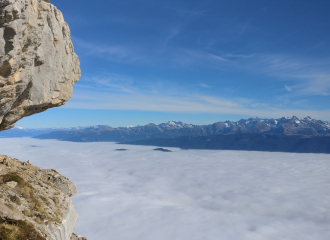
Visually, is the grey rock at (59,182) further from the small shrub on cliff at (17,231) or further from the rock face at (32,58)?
the small shrub on cliff at (17,231)

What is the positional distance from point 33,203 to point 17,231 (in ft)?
17.6

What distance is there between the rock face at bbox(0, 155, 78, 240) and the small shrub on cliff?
18 centimetres

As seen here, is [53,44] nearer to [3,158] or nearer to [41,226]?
[3,158]

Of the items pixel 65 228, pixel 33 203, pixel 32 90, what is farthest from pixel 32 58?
pixel 65 228

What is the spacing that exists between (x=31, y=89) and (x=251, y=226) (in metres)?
215

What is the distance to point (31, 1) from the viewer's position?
16016 mm

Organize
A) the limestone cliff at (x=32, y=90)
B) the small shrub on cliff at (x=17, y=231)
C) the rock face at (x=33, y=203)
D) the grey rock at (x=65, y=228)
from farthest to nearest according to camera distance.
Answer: the grey rock at (x=65, y=228), the rock face at (x=33, y=203), the limestone cliff at (x=32, y=90), the small shrub on cliff at (x=17, y=231)

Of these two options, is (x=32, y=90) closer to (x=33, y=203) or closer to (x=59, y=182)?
(x=33, y=203)

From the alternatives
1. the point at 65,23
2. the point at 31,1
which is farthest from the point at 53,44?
the point at 31,1

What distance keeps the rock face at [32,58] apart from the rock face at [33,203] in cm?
601

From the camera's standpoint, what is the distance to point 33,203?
17.6 m

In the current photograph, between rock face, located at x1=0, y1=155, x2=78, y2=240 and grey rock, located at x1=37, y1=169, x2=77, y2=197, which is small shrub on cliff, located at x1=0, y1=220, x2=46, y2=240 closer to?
rock face, located at x1=0, y1=155, x2=78, y2=240

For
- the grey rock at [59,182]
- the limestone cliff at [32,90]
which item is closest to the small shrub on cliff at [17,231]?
the limestone cliff at [32,90]

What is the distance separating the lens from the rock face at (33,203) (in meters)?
15.2
